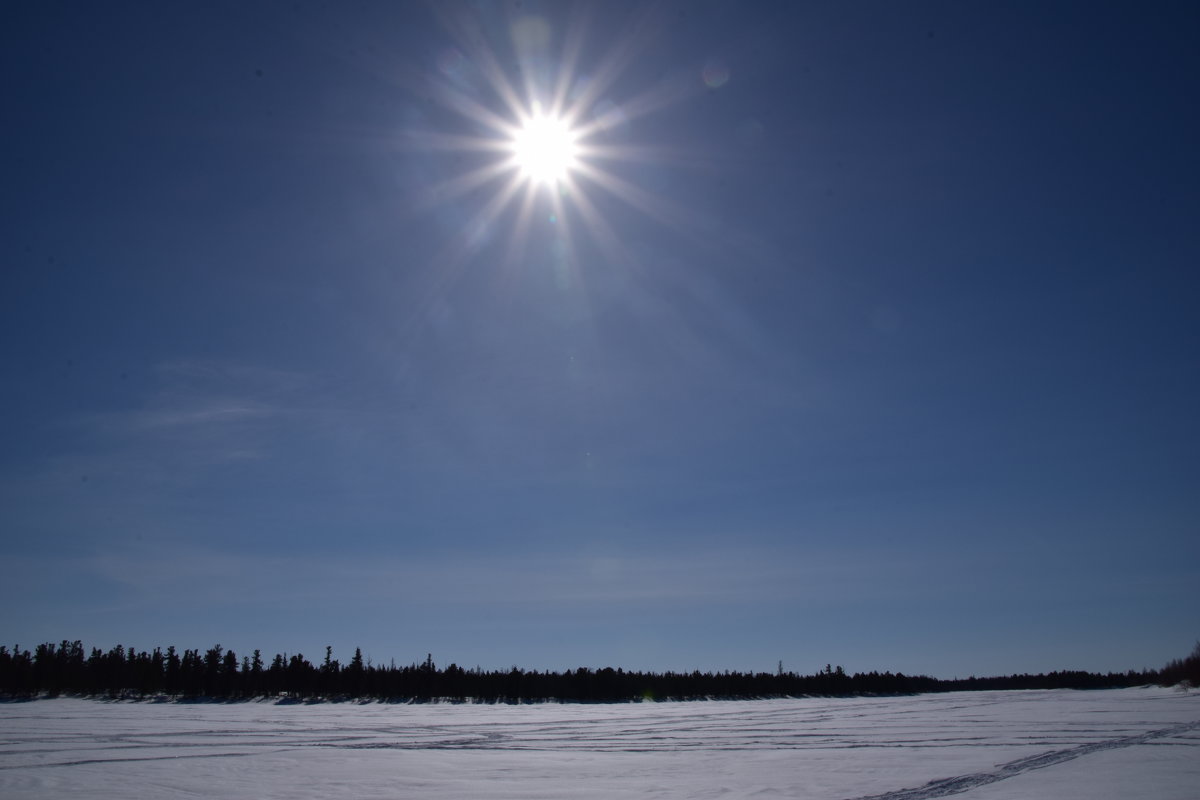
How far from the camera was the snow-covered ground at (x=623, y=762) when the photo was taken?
1144cm

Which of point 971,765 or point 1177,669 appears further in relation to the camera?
point 1177,669

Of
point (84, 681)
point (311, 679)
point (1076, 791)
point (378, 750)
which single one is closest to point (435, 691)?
point (311, 679)

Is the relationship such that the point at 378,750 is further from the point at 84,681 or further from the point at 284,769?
the point at 84,681

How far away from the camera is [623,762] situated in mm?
15727

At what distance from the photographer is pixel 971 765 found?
14070mm

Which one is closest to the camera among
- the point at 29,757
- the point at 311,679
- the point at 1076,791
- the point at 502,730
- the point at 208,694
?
the point at 1076,791

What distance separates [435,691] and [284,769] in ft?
211

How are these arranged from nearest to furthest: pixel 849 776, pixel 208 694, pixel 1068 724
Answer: pixel 849 776 < pixel 1068 724 < pixel 208 694

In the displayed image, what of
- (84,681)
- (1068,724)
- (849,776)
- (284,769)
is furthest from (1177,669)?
(84,681)

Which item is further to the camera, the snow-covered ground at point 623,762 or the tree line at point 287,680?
the tree line at point 287,680

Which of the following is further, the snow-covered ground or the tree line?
the tree line

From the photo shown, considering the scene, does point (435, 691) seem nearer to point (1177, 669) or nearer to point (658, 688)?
point (658, 688)

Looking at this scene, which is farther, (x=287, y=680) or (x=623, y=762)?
(x=287, y=680)

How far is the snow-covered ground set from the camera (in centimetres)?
1144
